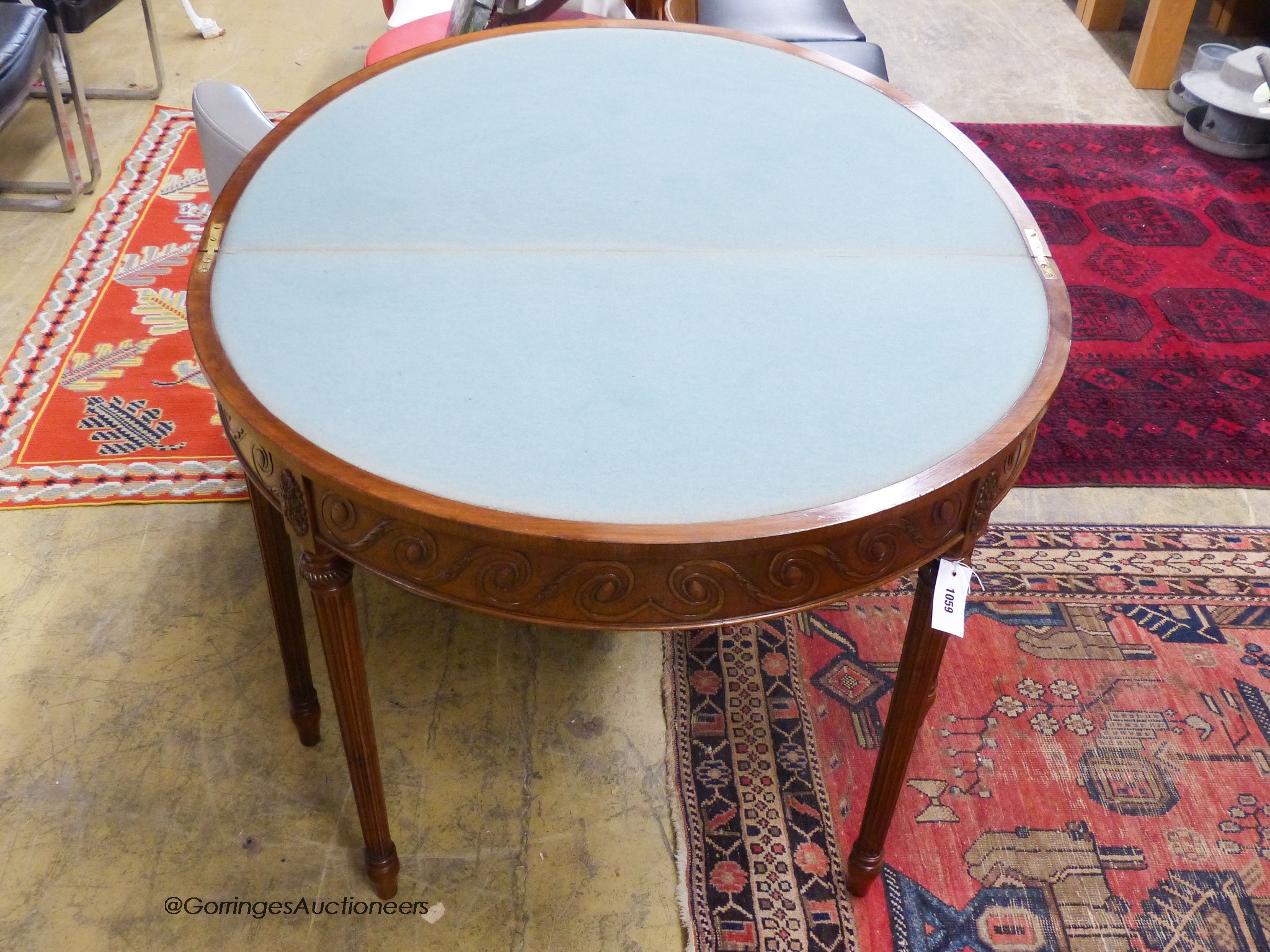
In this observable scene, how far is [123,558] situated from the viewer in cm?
215

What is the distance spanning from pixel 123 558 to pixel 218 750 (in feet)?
1.79

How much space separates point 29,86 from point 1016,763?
9.48 feet

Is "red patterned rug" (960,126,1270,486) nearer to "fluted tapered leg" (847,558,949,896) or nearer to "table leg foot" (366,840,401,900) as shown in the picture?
"fluted tapered leg" (847,558,949,896)

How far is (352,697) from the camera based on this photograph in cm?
141

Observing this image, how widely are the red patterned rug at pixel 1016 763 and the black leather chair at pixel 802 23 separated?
4.21 ft

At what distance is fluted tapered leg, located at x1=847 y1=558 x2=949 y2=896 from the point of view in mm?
1373

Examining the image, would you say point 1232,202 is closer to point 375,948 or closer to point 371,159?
point 371,159

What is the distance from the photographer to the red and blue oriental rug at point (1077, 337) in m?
2.40

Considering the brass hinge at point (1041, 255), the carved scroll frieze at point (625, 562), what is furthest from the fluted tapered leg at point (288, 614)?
the brass hinge at point (1041, 255)

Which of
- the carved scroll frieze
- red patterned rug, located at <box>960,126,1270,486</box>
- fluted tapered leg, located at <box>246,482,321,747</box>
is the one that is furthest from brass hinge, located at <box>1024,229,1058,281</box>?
fluted tapered leg, located at <box>246,482,321,747</box>

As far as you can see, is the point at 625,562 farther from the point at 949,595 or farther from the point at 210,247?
the point at 210,247

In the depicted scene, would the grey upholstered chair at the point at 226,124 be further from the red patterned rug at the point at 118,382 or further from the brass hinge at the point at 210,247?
the red patterned rug at the point at 118,382

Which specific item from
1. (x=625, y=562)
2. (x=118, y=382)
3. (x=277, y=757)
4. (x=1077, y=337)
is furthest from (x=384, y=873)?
(x=1077, y=337)

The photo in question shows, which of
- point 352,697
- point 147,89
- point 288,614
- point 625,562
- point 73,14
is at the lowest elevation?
point 147,89
